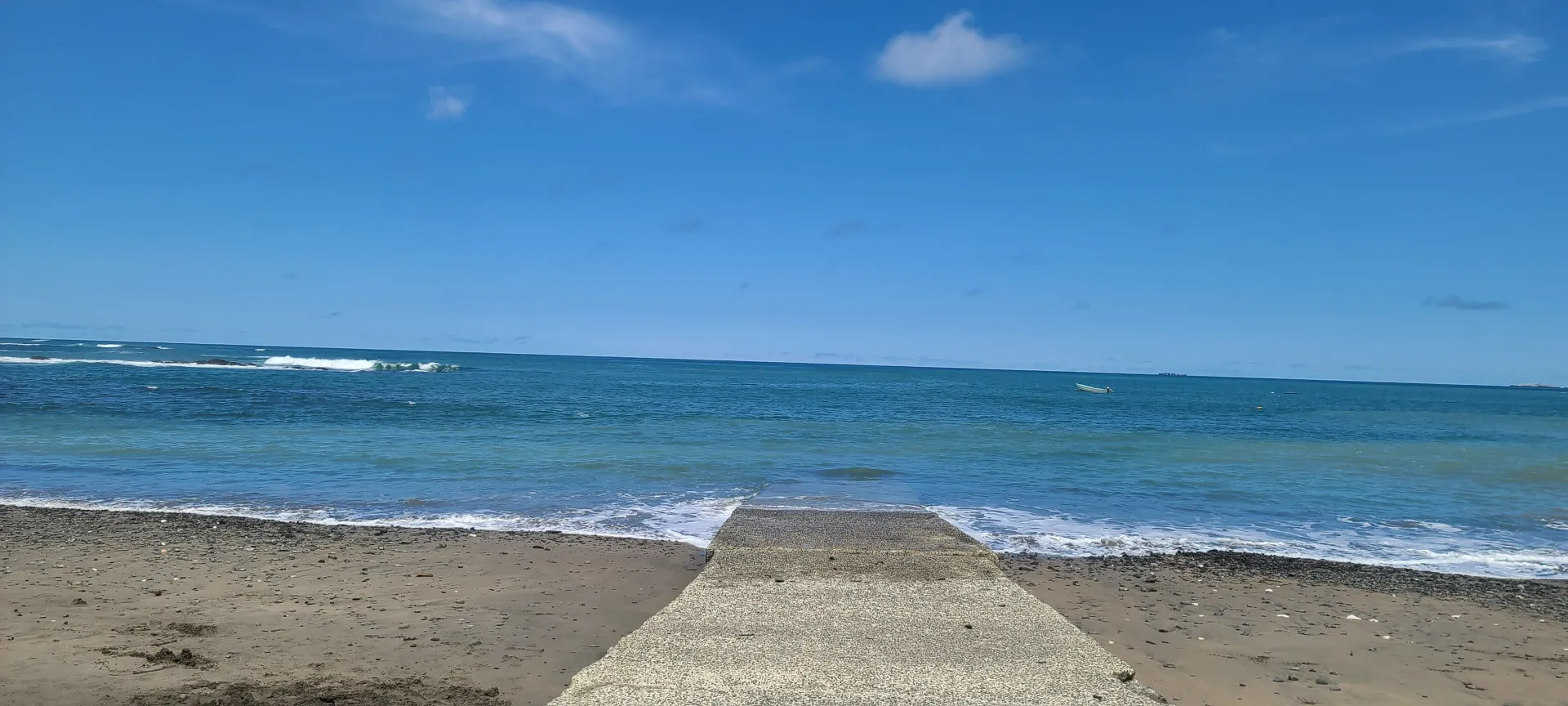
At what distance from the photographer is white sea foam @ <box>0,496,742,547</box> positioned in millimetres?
11430

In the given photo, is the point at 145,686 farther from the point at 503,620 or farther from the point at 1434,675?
the point at 1434,675

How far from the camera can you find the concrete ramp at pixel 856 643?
16.0 feet

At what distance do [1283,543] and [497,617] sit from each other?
984 cm

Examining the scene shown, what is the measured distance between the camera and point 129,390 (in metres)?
34.8

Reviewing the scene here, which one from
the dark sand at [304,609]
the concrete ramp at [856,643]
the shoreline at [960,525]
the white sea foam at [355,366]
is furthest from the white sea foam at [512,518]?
the white sea foam at [355,366]

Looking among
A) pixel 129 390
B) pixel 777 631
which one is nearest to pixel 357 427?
pixel 129 390

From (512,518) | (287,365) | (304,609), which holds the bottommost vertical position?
(512,518)

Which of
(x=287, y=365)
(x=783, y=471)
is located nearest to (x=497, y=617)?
(x=783, y=471)

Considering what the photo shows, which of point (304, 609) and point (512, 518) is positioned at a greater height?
point (304, 609)

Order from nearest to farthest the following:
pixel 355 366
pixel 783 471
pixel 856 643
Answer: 1. pixel 856 643
2. pixel 783 471
3. pixel 355 366

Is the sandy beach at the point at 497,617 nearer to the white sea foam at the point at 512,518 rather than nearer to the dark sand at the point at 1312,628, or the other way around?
the dark sand at the point at 1312,628

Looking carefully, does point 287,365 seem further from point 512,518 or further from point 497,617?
point 497,617

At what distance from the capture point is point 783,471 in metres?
18.0

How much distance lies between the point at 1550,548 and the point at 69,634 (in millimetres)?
16026
